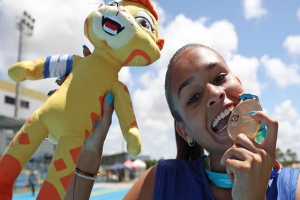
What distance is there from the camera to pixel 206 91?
1322 mm

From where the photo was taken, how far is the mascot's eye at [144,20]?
163 cm

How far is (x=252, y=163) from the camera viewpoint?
927 millimetres

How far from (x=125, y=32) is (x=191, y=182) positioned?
30.8 inches

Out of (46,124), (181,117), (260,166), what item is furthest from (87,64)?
(260,166)

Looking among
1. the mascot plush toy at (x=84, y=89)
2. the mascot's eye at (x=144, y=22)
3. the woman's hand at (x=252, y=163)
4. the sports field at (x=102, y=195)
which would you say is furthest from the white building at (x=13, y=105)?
the woman's hand at (x=252, y=163)

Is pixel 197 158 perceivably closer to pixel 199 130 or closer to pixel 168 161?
pixel 168 161

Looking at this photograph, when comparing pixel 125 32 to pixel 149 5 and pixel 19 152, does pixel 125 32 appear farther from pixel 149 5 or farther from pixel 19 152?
pixel 19 152

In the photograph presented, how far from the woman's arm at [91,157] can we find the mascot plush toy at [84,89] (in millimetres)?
56

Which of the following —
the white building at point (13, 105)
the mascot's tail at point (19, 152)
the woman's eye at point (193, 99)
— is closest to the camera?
the mascot's tail at point (19, 152)

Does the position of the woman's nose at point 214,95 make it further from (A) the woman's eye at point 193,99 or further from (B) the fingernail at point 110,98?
(B) the fingernail at point 110,98

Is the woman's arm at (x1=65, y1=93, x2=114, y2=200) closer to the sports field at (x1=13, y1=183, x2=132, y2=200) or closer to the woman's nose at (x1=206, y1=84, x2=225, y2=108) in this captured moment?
the woman's nose at (x1=206, y1=84, x2=225, y2=108)

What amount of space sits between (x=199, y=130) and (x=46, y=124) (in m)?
0.68

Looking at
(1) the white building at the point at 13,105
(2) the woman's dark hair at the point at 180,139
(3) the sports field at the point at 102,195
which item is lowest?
(3) the sports field at the point at 102,195

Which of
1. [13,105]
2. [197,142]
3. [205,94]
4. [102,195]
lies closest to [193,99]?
[205,94]
